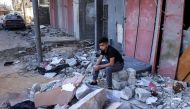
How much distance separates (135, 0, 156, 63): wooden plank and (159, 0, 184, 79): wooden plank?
646 mm

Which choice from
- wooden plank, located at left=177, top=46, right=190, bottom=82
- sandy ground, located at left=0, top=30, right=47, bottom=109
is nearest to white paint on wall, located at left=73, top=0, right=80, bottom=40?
sandy ground, located at left=0, top=30, right=47, bottom=109

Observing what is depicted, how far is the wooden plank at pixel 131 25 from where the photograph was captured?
31.4 ft

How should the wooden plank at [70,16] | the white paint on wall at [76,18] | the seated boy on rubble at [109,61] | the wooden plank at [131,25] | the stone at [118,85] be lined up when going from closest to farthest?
the seated boy on rubble at [109,61] < the stone at [118,85] < the wooden plank at [131,25] < the white paint on wall at [76,18] < the wooden plank at [70,16]

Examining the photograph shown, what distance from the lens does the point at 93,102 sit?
5652 mm

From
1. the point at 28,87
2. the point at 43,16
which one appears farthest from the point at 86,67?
the point at 43,16

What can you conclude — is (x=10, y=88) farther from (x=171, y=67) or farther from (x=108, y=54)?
(x=171, y=67)

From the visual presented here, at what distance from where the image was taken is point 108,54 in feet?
23.3

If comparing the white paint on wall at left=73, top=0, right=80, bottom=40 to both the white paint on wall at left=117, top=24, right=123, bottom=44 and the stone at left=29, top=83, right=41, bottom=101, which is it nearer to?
the white paint on wall at left=117, top=24, right=123, bottom=44

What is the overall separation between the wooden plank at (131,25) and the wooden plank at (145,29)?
234 mm

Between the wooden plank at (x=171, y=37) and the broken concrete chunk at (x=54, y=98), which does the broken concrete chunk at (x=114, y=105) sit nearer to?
the broken concrete chunk at (x=54, y=98)

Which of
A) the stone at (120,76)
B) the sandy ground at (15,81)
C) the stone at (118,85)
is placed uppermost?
the stone at (120,76)

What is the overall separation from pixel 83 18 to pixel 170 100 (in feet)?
33.1

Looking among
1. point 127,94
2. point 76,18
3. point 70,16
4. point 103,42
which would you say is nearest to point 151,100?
point 127,94

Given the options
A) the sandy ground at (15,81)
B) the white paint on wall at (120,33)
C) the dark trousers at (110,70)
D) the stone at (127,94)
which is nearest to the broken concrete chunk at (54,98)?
the sandy ground at (15,81)
